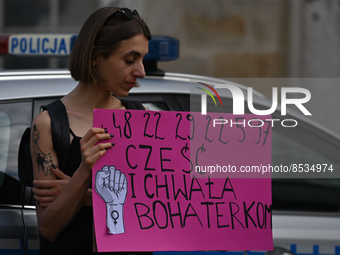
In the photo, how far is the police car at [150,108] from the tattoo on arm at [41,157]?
0.65 m

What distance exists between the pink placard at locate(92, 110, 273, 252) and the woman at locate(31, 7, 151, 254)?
81 mm

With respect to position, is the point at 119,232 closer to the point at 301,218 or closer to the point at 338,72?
the point at 301,218

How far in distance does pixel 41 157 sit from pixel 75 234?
28 centimetres

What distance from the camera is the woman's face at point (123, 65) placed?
7.43 feet

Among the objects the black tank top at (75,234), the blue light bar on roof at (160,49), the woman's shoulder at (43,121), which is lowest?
the black tank top at (75,234)

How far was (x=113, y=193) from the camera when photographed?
229cm

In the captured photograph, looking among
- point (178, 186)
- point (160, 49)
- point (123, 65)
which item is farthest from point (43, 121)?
point (160, 49)

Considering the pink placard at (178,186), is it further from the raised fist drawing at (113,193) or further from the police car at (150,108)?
the police car at (150,108)

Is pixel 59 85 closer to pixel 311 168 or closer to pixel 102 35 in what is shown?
pixel 102 35

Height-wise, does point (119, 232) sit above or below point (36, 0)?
below

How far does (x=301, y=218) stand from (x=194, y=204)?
2.92 feet

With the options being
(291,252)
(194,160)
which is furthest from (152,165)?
(291,252)

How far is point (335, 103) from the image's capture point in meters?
8.20

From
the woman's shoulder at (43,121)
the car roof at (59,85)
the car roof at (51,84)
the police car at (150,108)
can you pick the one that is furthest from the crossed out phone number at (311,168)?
the woman's shoulder at (43,121)
